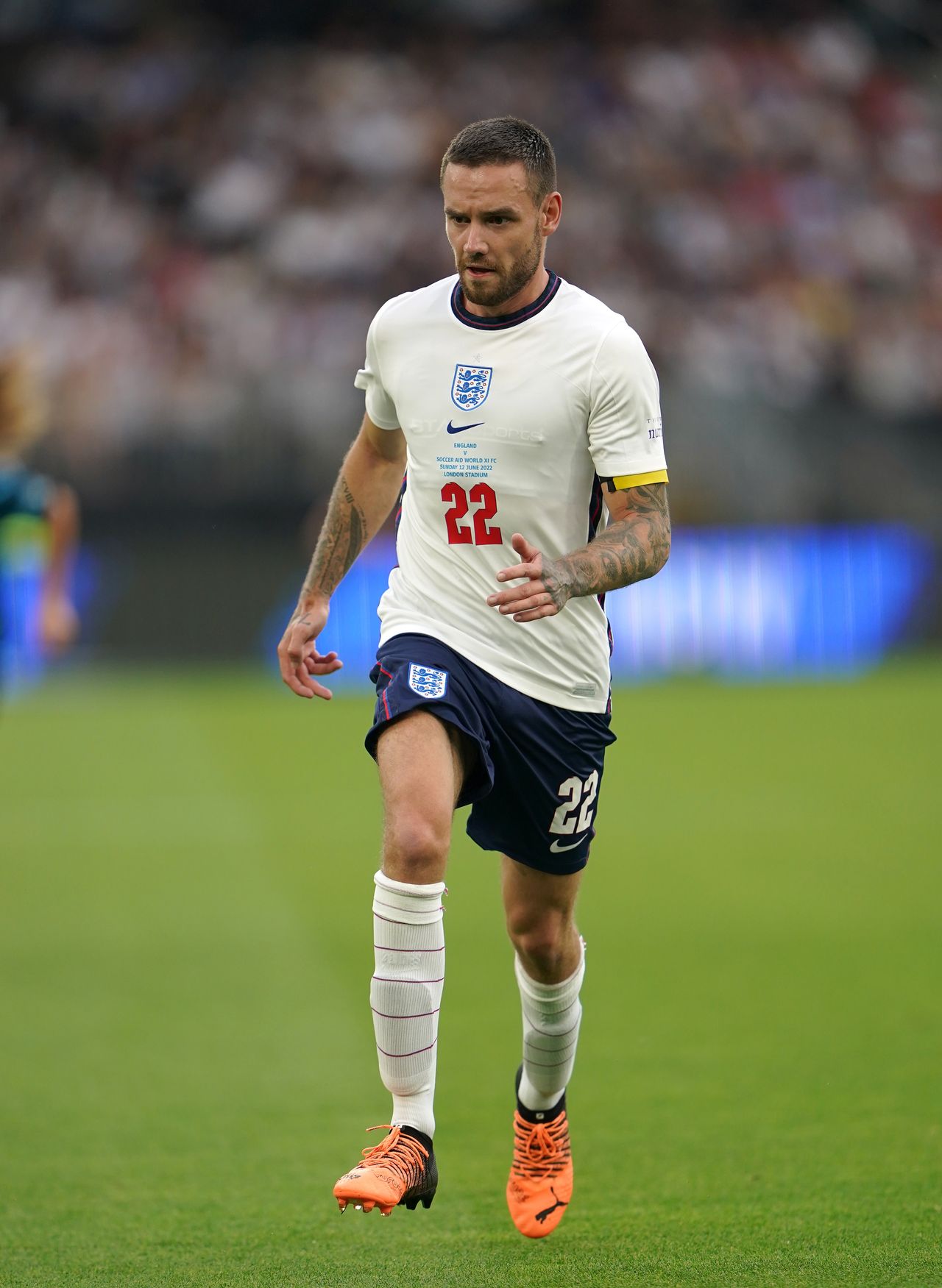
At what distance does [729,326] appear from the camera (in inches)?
782

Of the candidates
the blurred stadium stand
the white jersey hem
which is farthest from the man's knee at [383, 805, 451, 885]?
the blurred stadium stand

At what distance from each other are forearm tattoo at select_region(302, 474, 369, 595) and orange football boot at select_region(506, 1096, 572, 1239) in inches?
54.1

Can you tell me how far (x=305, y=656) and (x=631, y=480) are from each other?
89 centimetres

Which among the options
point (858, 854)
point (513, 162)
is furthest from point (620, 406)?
point (858, 854)

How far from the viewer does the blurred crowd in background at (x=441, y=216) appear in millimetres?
18984

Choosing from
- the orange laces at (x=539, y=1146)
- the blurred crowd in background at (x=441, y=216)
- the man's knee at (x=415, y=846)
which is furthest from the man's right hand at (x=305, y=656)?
the blurred crowd in background at (x=441, y=216)

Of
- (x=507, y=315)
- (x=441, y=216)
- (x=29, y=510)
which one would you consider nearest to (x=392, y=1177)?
(x=507, y=315)

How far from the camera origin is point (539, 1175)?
3922 millimetres

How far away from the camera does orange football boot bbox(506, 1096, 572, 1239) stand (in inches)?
150

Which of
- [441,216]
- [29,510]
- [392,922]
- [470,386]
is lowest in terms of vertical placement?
[392,922]

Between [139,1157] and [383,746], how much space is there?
1556 mm

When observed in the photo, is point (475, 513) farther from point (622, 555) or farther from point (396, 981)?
point (396, 981)

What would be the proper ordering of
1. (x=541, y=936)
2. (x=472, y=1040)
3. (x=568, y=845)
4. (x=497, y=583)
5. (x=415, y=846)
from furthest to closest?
(x=472, y=1040), (x=541, y=936), (x=568, y=845), (x=497, y=583), (x=415, y=846)

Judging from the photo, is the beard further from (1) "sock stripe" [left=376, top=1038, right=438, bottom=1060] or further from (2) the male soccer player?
(1) "sock stripe" [left=376, top=1038, right=438, bottom=1060]
